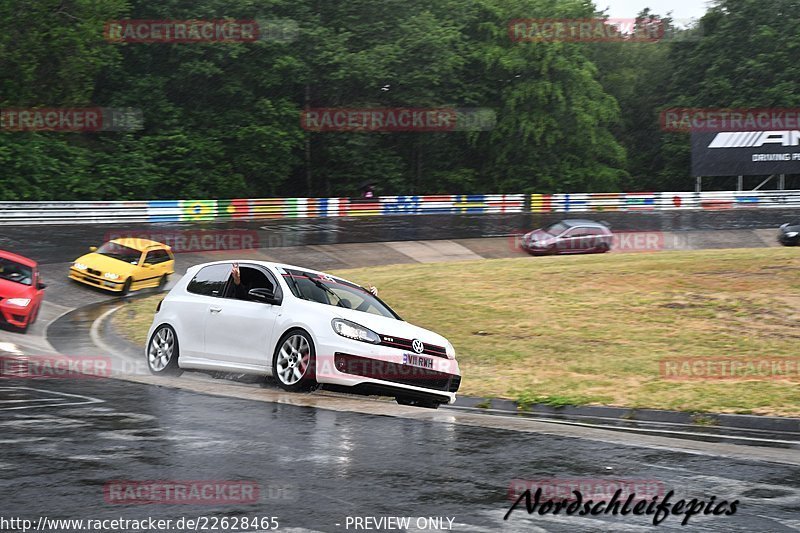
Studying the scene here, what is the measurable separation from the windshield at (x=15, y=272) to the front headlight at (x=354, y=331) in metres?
10.6

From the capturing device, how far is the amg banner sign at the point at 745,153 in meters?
59.1

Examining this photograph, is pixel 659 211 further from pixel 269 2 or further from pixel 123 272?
pixel 123 272

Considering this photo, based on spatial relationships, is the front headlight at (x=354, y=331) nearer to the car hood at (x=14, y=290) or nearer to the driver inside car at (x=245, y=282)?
the driver inside car at (x=245, y=282)

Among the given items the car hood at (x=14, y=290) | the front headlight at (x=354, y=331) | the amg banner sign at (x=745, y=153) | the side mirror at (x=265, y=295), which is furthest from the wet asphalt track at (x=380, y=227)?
the front headlight at (x=354, y=331)

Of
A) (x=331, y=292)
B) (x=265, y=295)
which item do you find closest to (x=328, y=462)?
(x=265, y=295)

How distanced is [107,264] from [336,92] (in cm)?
3626

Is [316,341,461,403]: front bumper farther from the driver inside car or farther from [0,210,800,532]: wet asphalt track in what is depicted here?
the driver inside car

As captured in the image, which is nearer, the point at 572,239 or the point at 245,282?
the point at 245,282

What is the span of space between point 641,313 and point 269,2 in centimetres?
4453

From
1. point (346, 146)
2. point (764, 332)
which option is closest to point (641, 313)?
point (764, 332)

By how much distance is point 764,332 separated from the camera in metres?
17.4

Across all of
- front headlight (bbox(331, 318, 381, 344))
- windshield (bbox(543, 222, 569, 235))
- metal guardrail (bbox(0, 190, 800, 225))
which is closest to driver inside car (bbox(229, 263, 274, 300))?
front headlight (bbox(331, 318, 381, 344))

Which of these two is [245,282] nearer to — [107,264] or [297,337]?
[297,337]

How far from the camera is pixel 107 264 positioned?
91.5 ft
